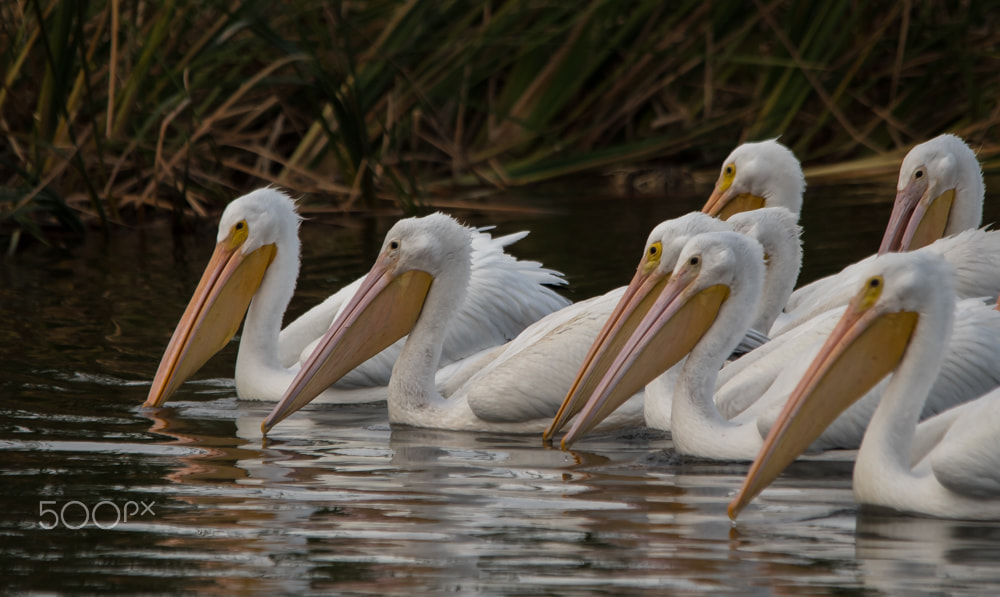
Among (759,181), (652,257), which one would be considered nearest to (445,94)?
(759,181)

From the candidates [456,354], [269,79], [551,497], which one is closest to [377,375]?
[456,354]

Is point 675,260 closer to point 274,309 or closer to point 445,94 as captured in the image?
point 274,309

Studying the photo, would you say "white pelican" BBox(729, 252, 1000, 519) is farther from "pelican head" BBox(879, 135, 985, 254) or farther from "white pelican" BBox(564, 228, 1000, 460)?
"pelican head" BBox(879, 135, 985, 254)

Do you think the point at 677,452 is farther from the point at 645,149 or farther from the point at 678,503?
the point at 645,149

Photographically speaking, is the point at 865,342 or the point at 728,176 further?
the point at 728,176

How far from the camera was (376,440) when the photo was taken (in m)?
5.69

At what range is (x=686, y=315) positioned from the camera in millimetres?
5301

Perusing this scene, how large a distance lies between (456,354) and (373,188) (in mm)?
4191

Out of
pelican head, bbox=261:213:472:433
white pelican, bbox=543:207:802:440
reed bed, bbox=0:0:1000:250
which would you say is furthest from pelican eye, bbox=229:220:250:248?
reed bed, bbox=0:0:1000:250

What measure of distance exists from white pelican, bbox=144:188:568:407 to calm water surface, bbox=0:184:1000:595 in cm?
18

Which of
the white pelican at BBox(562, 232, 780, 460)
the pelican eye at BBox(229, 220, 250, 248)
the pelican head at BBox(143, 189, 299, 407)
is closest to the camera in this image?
the white pelican at BBox(562, 232, 780, 460)

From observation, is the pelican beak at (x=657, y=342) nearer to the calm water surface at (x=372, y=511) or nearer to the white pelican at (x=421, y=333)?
the calm water surface at (x=372, y=511)

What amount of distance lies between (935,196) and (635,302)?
6.86ft

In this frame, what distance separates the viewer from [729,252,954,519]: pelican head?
166 inches
